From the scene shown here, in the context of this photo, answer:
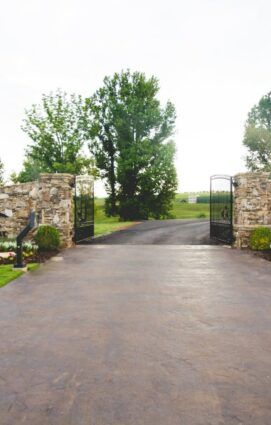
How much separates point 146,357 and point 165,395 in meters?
0.84

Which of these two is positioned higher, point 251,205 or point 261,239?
point 251,205

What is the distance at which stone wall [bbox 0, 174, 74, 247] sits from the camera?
13.6 m

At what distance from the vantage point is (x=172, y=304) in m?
6.24

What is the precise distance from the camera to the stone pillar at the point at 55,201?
13539 millimetres

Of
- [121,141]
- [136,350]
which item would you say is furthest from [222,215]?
[121,141]

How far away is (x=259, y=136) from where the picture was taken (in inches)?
1594

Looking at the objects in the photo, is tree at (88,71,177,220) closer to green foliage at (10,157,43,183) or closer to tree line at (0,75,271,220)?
tree line at (0,75,271,220)

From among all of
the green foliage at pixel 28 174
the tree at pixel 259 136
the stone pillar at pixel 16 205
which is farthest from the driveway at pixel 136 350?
the green foliage at pixel 28 174

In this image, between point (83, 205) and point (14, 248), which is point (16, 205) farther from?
point (83, 205)

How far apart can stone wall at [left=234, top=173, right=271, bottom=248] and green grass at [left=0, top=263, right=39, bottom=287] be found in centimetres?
775

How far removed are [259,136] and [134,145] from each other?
671 inches

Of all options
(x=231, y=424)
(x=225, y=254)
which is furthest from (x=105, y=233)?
(x=231, y=424)

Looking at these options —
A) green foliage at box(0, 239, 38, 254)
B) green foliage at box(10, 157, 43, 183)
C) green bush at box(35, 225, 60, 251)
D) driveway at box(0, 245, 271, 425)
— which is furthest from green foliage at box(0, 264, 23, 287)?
green foliage at box(10, 157, 43, 183)

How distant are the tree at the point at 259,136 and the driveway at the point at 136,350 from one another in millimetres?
35402
